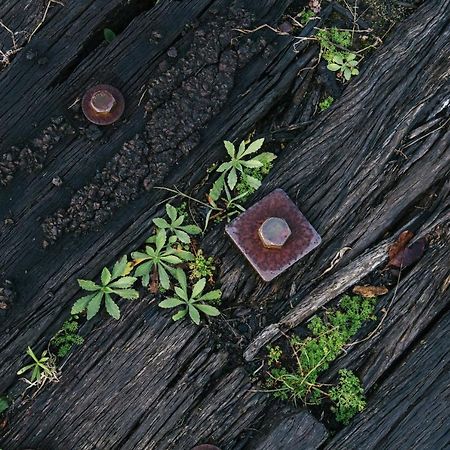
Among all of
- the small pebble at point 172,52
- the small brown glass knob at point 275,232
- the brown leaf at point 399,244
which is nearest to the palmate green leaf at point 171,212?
the small brown glass knob at point 275,232

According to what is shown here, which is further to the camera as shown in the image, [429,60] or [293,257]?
[429,60]

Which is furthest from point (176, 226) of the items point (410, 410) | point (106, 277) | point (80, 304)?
point (410, 410)

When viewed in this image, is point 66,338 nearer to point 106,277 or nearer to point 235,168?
point 106,277

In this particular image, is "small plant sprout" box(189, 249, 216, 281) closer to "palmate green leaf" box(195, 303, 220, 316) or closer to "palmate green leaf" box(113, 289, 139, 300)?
"palmate green leaf" box(195, 303, 220, 316)

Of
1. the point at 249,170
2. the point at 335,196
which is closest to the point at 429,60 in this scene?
the point at 335,196

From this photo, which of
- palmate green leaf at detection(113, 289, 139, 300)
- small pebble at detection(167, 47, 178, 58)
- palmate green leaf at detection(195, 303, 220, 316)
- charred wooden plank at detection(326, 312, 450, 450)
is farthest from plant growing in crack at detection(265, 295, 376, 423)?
small pebble at detection(167, 47, 178, 58)

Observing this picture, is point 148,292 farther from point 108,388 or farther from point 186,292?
point 108,388
